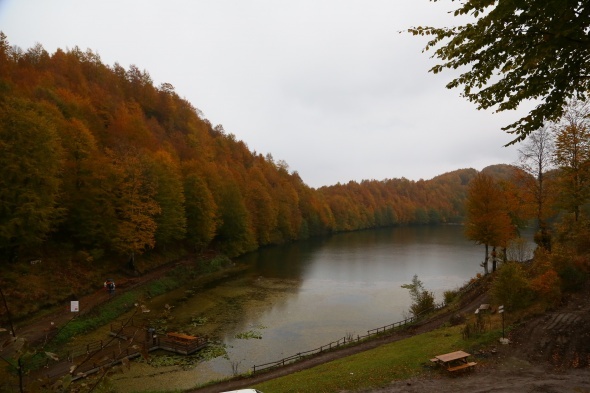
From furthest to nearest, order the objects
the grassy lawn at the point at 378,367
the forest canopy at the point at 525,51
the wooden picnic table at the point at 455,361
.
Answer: the grassy lawn at the point at 378,367, the wooden picnic table at the point at 455,361, the forest canopy at the point at 525,51

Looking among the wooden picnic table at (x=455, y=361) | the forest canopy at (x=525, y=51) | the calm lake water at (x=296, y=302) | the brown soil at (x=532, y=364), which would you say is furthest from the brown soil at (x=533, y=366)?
the forest canopy at (x=525, y=51)

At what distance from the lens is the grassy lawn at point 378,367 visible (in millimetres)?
17188

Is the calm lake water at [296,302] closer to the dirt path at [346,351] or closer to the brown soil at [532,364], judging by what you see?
the dirt path at [346,351]

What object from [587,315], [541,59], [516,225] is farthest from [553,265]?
[541,59]

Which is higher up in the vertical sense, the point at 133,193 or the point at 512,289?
the point at 133,193

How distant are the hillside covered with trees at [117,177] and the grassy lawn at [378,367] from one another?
25.7 metres

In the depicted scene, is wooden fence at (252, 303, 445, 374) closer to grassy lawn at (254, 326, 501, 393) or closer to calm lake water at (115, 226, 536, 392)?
calm lake water at (115, 226, 536, 392)

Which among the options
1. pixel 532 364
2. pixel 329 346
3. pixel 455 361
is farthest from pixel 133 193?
pixel 532 364

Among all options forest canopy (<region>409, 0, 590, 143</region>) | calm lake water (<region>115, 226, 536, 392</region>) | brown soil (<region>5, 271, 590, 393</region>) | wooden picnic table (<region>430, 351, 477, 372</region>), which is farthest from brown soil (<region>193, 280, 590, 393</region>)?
forest canopy (<region>409, 0, 590, 143</region>)

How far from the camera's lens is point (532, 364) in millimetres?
16500

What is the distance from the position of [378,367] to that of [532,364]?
689 cm

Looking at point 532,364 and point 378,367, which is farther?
point 378,367

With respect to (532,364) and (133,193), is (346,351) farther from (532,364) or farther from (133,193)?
(133,193)

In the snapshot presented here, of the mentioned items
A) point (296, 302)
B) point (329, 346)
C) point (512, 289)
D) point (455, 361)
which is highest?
point (512, 289)
